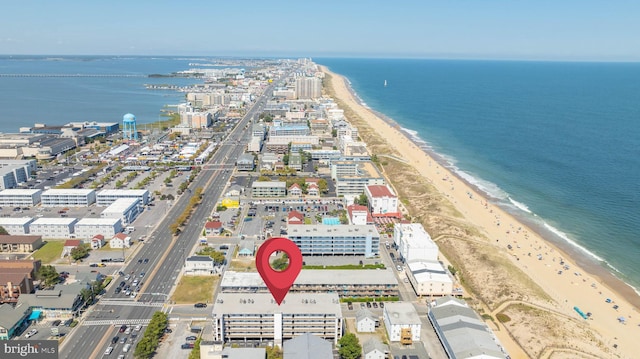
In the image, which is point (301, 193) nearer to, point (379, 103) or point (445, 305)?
point (445, 305)

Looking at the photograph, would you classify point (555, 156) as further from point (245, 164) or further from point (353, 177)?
point (245, 164)

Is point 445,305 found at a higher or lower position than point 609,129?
lower

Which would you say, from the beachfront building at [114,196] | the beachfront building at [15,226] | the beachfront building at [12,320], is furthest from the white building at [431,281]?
the beachfront building at [15,226]

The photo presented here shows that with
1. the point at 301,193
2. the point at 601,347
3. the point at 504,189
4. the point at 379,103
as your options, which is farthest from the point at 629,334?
the point at 379,103

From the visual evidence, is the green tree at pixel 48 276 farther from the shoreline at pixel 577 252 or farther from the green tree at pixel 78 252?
the shoreline at pixel 577 252

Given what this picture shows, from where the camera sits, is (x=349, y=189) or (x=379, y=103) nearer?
(x=349, y=189)

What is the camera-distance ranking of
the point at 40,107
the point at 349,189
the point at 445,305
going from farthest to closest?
the point at 40,107, the point at 349,189, the point at 445,305

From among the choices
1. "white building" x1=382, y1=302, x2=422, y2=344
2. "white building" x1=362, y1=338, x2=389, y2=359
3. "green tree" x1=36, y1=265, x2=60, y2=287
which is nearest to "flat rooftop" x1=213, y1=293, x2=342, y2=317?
"white building" x1=362, y1=338, x2=389, y2=359

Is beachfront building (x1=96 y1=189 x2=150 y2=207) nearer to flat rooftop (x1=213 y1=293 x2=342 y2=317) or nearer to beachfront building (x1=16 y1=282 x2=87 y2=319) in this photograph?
beachfront building (x1=16 y1=282 x2=87 y2=319)
